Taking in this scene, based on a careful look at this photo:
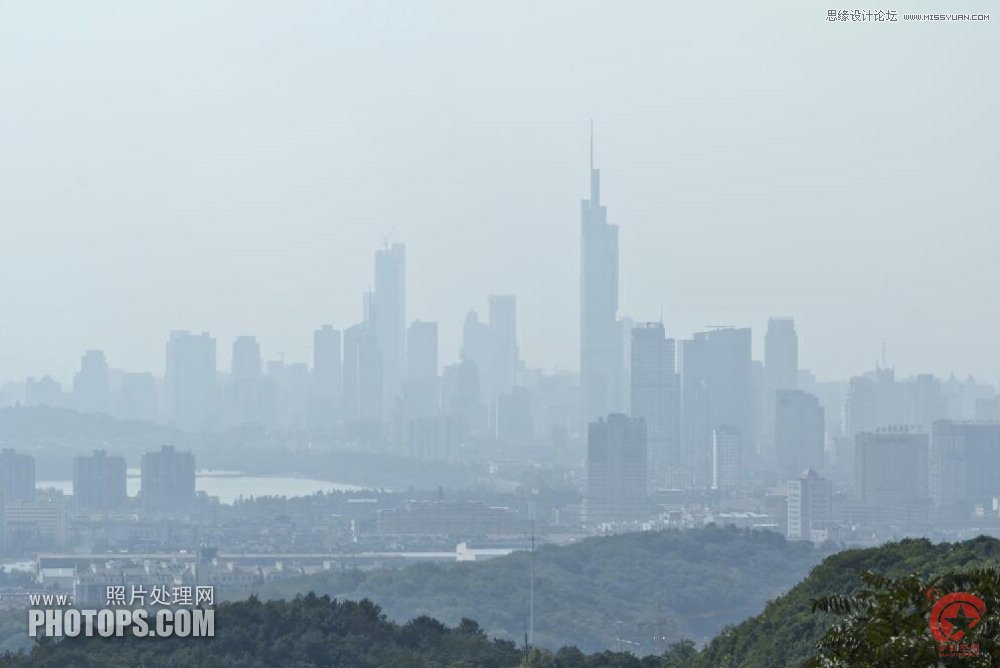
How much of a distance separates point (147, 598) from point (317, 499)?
359ft

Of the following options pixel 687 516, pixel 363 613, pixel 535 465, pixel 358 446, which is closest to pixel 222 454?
pixel 358 446

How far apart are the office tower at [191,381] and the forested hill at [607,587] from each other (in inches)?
3893

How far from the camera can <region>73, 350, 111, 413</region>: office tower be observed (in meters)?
172

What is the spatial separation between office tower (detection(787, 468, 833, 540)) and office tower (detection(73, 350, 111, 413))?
257 ft

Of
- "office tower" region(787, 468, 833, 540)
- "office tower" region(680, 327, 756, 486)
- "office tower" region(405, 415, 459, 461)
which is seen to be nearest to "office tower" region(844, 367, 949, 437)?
"office tower" region(680, 327, 756, 486)

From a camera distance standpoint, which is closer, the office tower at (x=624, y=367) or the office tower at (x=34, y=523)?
the office tower at (x=34, y=523)

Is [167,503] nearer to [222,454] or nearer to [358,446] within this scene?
[222,454]

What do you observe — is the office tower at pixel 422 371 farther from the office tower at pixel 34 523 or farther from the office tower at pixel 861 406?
the office tower at pixel 34 523

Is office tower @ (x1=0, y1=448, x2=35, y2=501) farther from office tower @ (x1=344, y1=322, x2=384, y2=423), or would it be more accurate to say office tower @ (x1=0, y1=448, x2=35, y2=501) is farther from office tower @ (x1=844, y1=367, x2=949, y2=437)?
office tower @ (x1=844, y1=367, x2=949, y2=437)

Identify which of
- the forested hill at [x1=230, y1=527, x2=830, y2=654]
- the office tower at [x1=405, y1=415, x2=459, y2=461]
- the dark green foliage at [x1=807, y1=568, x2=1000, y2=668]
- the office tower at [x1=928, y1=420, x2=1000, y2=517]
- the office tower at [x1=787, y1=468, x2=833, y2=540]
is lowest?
the forested hill at [x1=230, y1=527, x2=830, y2=654]

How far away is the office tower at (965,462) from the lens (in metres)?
127

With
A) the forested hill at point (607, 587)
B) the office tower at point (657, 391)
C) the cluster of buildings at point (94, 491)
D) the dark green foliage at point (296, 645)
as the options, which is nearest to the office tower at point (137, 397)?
the cluster of buildings at point (94, 491)

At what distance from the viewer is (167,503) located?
415 feet

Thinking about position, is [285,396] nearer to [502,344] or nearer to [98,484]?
[502,344]
